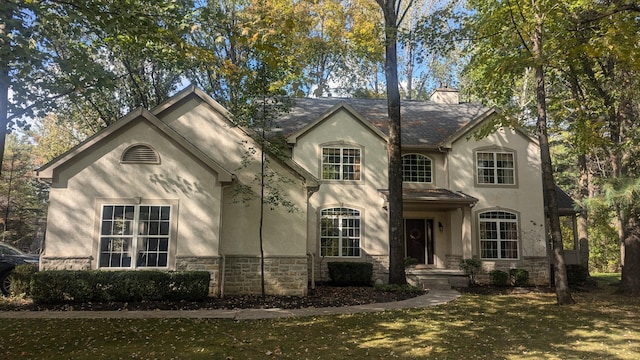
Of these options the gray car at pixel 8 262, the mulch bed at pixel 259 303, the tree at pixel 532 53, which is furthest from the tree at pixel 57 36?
the tree at pixel 532 53

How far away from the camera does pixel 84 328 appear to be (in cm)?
804

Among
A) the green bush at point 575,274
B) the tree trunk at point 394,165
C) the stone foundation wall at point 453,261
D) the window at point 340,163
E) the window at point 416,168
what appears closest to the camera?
the tree trunk at point 394,165

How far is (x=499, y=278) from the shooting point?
1602 centimetres

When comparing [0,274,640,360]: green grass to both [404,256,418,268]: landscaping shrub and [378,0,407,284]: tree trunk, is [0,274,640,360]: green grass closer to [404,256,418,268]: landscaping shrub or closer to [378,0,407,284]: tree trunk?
[378,0,407,284]: tree trunk

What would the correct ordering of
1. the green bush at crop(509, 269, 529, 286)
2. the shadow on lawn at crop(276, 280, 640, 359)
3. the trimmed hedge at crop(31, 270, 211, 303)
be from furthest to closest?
the green bush at crop(509, 269, 529, 286), the trimmed hedge at crop(31, 270, 211, 303), the shadow on lawn at crop(276, 280, 640, 359)

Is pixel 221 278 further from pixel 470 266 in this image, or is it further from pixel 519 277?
pixel 519 277

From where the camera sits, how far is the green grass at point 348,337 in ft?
21.4

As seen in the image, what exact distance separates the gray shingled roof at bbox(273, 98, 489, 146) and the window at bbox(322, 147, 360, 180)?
67.1 inches

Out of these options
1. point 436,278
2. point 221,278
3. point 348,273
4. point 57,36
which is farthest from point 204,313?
point 436,278

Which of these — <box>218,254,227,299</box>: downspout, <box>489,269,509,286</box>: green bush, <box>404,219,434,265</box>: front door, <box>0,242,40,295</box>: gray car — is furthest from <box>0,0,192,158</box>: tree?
<box>489,269,509,286</box>: green bush

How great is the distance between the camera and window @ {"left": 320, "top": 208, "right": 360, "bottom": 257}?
16.7 metres

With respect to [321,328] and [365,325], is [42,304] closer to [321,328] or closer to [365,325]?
[321,328]

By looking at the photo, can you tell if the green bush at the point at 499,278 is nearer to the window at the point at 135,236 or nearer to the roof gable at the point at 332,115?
the roof gable at the point at 332,115

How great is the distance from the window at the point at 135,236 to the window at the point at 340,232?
22.9ft
